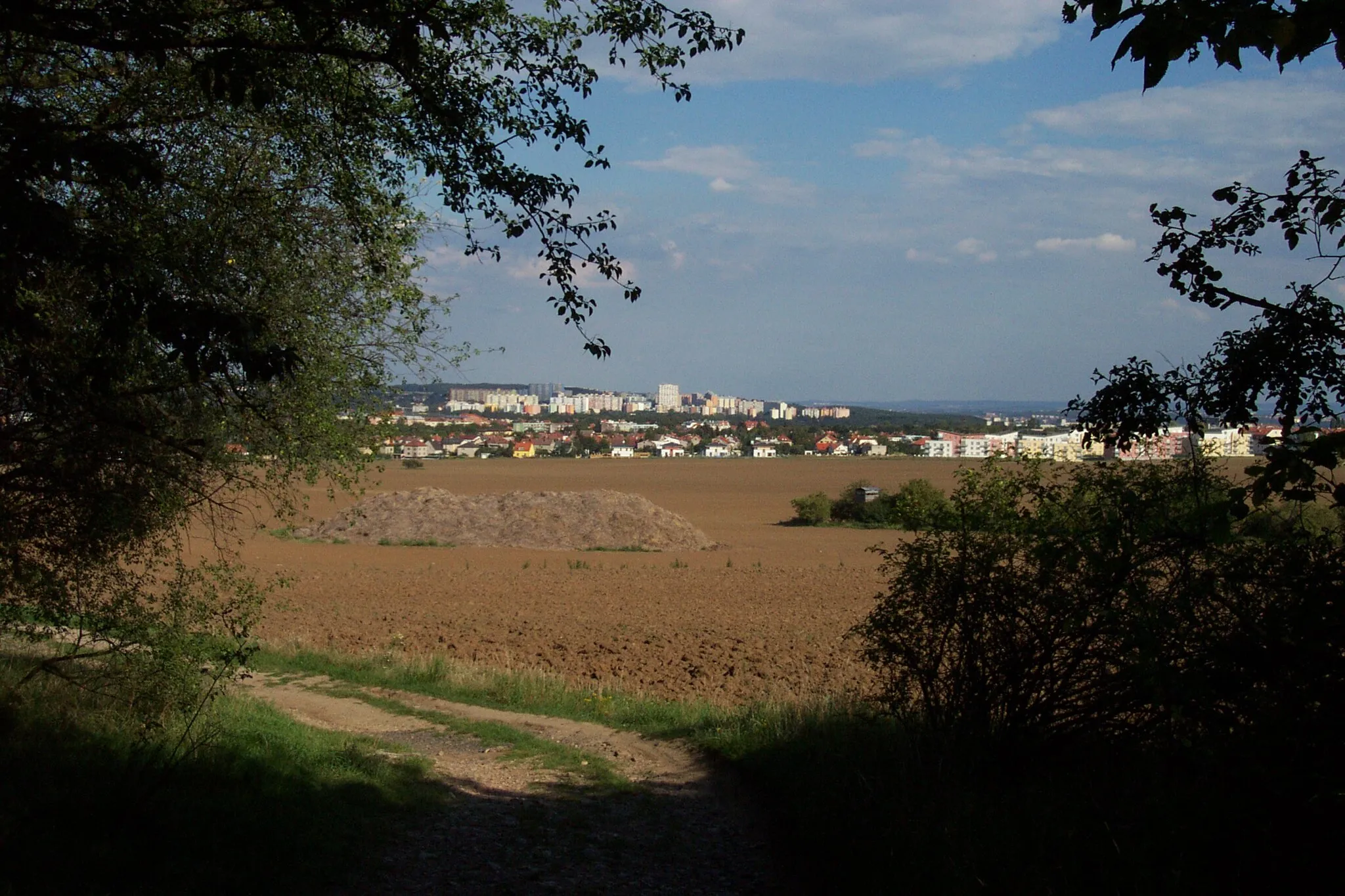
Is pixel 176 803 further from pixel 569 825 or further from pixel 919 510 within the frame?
pixel 919 510

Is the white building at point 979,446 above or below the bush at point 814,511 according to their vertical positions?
above

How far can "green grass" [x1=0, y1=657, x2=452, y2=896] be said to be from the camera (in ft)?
19.5

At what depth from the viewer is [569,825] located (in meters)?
8.40

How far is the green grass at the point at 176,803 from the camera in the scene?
5.96 meters

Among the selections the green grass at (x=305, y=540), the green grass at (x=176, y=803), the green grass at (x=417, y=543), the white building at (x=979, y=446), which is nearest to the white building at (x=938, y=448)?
the white building at (x=979, y=446)

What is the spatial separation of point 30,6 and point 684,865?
6.46 metres

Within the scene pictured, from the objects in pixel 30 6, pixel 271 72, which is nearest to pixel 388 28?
pixel 271 72

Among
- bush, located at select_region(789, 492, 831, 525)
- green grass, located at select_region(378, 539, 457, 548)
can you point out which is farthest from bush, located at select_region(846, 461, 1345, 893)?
bush, located at select_region(789, 492, 831, 525)

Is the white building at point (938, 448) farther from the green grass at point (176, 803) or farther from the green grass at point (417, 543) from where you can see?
the green grass at point (176, 803)

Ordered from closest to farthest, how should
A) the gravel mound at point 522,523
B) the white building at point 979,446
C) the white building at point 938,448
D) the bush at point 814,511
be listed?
1. the white building at point 979,446
2. the gravel mound at point 522,523
3. the bush at point 814,511
4. the white building at point 938,448

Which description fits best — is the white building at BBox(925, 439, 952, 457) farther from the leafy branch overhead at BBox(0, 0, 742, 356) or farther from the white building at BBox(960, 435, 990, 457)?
the leafy branch overhead at BBox(0, 0, 742, 356)

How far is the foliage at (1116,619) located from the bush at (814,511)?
Result: 52.4 metres

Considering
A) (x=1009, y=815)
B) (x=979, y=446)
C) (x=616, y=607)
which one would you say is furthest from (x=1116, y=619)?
(x=616, y=607)

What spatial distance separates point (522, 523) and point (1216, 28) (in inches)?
1869
